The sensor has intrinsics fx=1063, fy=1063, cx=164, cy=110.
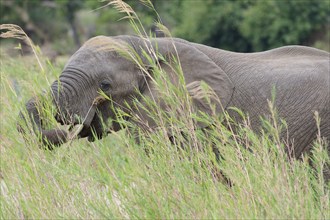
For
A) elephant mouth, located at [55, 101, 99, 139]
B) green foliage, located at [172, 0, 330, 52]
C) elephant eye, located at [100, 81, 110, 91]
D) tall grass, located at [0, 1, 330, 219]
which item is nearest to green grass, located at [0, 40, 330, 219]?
tall grass, located at [0, 1, 330, 219]

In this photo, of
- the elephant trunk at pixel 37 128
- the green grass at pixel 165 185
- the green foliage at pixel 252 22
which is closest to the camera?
the green grass at pixel 165 185

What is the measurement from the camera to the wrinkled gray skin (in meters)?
6.20

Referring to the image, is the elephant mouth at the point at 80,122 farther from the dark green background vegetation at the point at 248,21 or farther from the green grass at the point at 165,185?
the dark green background vegetation at the point at 248,21

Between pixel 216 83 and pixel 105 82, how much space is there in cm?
72

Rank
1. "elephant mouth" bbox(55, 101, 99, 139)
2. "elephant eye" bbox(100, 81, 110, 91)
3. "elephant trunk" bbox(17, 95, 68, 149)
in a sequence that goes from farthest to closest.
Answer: "elephant eye" bbox(100, 81, 110, 91) < "elephant mouth" bbox(55, 101, 99, 139) < "elephant trunk" bbox(17, 95, 68, 149)

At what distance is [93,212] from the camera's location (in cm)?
477

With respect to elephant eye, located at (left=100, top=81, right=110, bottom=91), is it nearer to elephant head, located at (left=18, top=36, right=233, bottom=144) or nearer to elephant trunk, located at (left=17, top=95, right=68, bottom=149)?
elephant head, located at (left=18, top=36, right=233, bottom=144)

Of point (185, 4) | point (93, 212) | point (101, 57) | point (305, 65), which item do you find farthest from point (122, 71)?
point (185, 4)

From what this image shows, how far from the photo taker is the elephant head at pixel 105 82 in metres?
6.10

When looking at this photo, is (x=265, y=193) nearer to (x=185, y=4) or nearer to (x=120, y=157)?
(x=120, y=157)

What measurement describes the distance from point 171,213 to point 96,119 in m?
1.87

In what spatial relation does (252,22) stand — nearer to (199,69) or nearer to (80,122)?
(199,69)

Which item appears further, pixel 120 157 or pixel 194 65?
pixel 194 65

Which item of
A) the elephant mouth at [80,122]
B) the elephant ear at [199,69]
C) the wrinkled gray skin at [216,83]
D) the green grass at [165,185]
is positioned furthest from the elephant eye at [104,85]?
the green grass at [165,185]
